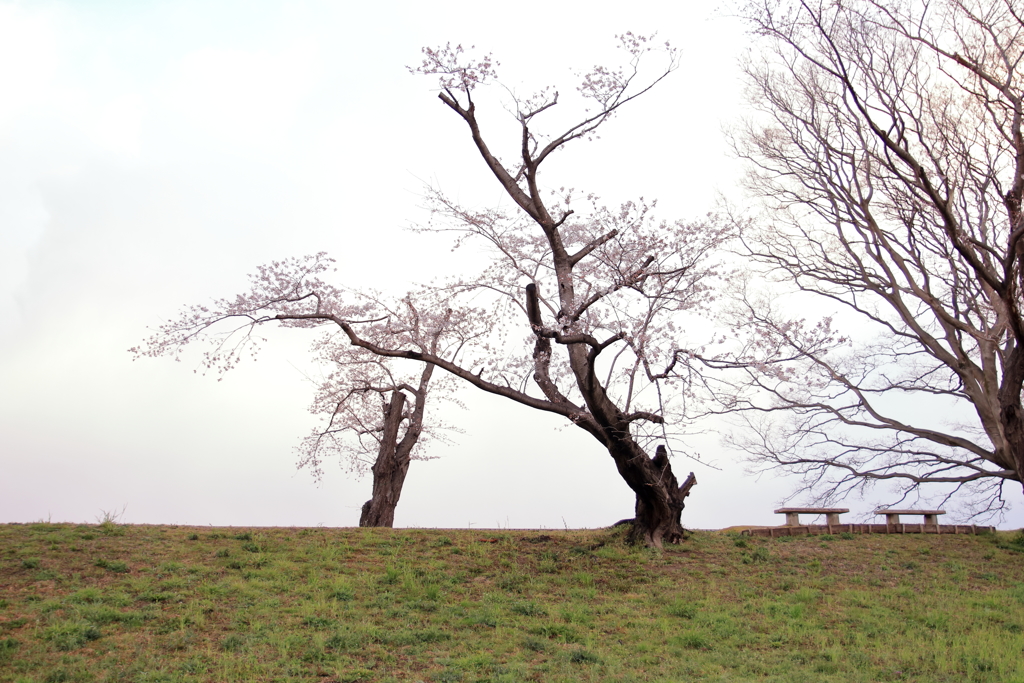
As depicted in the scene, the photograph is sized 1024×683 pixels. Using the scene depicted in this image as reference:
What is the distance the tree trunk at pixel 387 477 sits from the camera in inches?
614

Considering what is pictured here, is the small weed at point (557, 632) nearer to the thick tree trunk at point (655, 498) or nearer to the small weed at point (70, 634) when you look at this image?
the thick tree trunk at point (655, 498)

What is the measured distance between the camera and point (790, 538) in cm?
1367

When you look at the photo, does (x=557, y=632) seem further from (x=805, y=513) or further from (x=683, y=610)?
(x=805, y=513)

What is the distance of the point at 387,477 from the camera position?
15.8 metres

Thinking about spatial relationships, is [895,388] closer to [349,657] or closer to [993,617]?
[993,617]

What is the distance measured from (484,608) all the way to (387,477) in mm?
7179

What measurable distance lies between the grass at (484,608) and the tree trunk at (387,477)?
300cm

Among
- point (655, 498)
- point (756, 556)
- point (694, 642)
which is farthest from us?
point (655, 498)

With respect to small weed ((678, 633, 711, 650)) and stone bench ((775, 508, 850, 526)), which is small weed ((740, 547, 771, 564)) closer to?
stone bench ((775, 508, 850, 526))

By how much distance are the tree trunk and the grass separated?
300 centimetres

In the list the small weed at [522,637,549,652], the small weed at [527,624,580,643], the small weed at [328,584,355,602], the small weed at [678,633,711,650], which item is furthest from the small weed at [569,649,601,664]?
the small weed at [328,584,355,602]

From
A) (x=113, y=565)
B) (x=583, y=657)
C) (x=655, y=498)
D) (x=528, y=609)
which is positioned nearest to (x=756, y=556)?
(x=655, y=498)

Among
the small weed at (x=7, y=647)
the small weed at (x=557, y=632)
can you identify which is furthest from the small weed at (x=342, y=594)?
the small weed at (x=7, y=647)

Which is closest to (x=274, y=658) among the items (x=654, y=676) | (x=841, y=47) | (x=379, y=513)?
(x=654, y=676)
